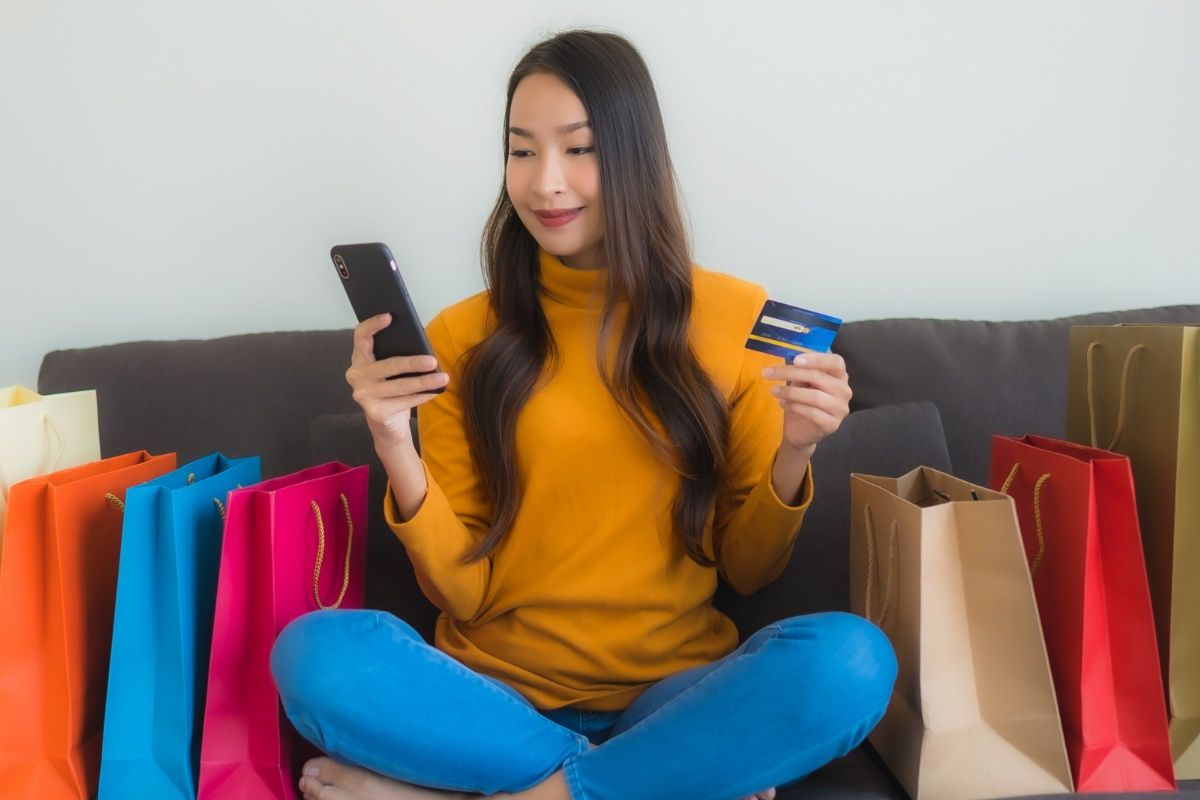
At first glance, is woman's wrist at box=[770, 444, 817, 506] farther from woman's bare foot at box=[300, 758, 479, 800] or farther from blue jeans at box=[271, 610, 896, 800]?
woman's bare foot at box=[300, 758, 479, 800]

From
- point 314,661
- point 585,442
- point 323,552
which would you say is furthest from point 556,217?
point 314,661

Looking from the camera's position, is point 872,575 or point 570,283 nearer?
point 872,575

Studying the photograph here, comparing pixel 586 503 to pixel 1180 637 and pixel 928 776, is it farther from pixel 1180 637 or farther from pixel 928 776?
pixel 1180 637

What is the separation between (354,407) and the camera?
1711 millimetres

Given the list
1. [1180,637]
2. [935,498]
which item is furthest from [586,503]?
[1180,637]

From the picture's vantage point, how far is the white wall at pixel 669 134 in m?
1.84

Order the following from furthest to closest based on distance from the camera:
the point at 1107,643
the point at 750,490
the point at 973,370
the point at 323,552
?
the point at 973,370 → the point at 750,490 → the point at 323,552 → the point at 1107,643

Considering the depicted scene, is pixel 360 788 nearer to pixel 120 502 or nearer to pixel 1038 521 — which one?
pixel 120 502

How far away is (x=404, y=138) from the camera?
1.86 meters

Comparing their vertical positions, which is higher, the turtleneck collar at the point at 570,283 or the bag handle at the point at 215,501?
the turtleneck collar at the point at 570,283

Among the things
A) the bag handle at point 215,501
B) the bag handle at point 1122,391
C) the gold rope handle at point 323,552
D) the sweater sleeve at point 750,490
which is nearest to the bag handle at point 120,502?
the bag handle at point 215,501

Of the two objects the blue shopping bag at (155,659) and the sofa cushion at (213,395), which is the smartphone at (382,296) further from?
the sofa cushion at (213,395)

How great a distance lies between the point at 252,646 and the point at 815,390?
2.38ft

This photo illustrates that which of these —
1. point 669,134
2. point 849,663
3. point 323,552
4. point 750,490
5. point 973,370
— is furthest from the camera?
point 669,134
